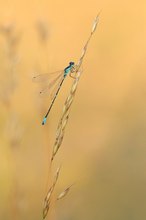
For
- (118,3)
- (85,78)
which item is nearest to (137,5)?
(118,3)

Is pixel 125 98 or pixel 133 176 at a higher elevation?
pixel 125 98

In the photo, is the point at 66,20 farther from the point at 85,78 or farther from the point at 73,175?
the point at 73,175

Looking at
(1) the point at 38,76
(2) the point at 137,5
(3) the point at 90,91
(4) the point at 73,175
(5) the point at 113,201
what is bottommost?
(5) the point at 113,201

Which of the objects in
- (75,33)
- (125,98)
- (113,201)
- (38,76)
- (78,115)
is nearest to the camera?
(38,76)

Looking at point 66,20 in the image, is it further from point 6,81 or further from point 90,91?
point 6,81

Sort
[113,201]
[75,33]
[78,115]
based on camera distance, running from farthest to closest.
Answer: [75,33] → [78,115] → [113,201]

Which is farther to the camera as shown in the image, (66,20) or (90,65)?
(66,20)
